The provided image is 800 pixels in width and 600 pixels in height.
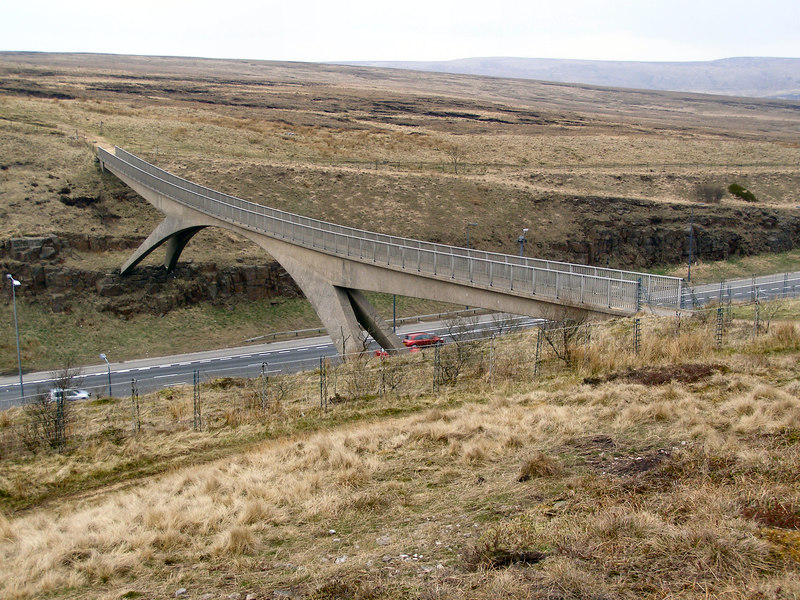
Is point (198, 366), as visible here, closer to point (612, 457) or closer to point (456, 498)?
point (456, 498)

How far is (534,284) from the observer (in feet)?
85.1

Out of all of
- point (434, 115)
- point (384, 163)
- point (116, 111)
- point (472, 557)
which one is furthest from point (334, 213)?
point (434, 115)

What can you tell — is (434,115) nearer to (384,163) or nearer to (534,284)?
(384,163)

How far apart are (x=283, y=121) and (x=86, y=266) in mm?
50986

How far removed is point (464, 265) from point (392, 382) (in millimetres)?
9139

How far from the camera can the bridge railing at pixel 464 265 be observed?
23.9 metres

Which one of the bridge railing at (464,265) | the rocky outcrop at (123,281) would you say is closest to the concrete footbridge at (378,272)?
the bridge railing at (464,265)

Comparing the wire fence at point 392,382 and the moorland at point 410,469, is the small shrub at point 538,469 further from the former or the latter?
the wire fence at point 392,382

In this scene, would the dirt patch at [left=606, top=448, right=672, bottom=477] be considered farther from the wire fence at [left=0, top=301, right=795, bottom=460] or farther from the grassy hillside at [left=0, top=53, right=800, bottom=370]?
the grassy hillside at [left=0, top=53, right=800, bottom=370]

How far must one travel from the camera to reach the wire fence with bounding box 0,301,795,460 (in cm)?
1800

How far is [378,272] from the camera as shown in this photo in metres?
31.9

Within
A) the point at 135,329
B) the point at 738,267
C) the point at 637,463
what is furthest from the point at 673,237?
the point at 637,463

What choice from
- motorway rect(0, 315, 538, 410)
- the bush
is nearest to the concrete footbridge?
motorway rect(0, 315, 538, 410)

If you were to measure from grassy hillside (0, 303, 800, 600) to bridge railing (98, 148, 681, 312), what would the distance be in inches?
220
